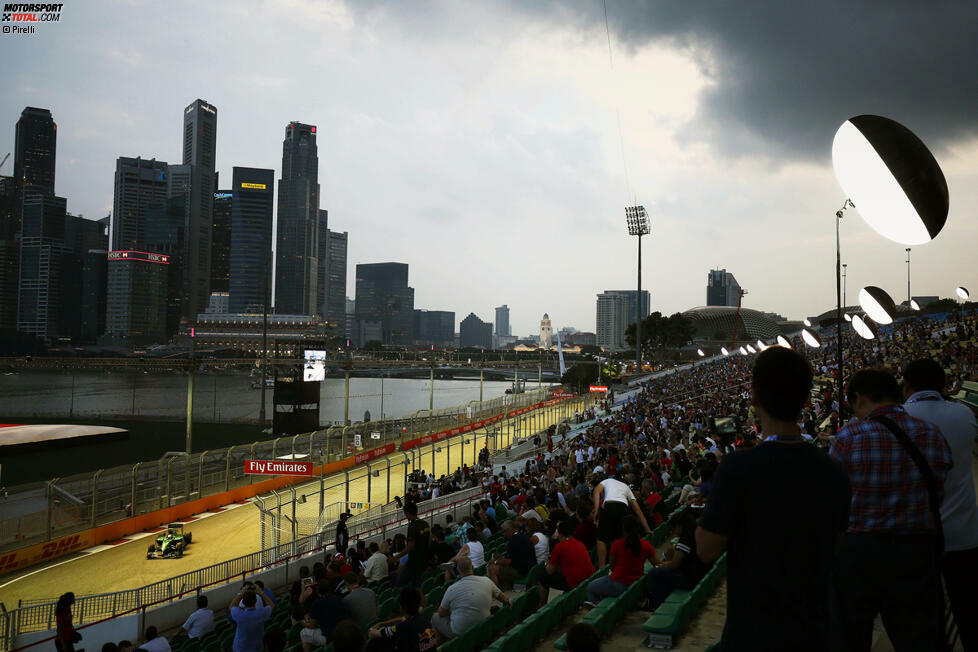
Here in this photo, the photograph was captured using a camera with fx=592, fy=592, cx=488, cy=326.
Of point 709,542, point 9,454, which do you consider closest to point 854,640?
point 709,542

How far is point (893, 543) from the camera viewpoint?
2.69 meters

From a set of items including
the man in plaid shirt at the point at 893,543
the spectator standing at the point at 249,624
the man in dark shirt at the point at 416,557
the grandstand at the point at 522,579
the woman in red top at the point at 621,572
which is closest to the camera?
the man in plaid shirt at the point at 893,543

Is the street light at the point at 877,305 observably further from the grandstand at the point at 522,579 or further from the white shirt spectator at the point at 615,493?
the white shirt spectator at the point at 615,493

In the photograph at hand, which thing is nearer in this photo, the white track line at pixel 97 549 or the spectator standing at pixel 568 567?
the spectator standing at pixel 568 567

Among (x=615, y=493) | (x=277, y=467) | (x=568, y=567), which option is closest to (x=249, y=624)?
(x=568, y=567)

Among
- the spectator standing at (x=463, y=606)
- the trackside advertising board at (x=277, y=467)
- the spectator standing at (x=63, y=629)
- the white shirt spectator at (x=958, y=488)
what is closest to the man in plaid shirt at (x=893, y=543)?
the white shirt spectator at (x=958, y=488)

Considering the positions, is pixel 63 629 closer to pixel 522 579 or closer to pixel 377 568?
pixel 377 568

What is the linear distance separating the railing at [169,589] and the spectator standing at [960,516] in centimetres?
1346

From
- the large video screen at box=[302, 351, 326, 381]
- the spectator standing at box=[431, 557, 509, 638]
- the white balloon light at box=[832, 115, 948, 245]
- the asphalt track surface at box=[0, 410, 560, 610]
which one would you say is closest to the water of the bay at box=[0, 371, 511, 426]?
the large video screen at box=[302, 351, 326, 381]

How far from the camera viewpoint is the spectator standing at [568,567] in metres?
6.74

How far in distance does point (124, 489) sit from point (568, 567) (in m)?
22.1

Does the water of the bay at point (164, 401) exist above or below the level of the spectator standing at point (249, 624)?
below

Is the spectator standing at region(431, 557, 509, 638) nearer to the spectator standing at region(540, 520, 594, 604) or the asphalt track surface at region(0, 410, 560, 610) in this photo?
the spectator standing at region(540, 520, 594, 604)

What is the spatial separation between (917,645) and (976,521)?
772 mm
